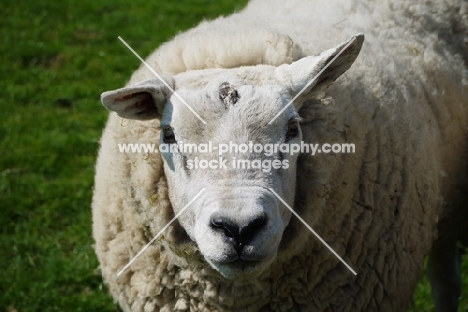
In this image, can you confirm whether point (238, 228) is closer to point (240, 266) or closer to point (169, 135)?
point (240, 266)

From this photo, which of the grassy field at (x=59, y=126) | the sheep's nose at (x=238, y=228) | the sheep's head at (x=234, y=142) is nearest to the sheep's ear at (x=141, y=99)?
the sheep's head at (x=234, y=142)

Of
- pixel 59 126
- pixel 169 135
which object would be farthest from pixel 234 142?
pixel 59 126

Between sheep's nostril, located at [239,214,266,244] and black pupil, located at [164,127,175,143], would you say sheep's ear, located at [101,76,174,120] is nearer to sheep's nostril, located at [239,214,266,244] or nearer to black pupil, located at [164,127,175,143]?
black pupil, located at [164,127,175,143]

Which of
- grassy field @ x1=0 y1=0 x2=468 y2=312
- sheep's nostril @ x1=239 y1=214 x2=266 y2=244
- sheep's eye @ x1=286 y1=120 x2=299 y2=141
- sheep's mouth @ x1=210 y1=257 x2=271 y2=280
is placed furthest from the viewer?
grassy field @ x1=0 y1=0 x2=468 y2=312

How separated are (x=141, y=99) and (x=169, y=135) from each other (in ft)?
0.74

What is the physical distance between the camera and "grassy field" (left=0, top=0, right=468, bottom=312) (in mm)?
5863

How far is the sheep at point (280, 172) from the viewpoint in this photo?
11.7ft

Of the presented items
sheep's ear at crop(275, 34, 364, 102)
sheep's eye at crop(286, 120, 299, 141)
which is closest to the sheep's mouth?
sheep's eye at crop(286, 120, 299, 141)

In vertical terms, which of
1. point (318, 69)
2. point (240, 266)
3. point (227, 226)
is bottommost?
point (240, 266)

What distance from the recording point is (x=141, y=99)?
12.4 feet

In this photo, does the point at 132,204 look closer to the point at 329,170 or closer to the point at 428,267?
the point at 329,170

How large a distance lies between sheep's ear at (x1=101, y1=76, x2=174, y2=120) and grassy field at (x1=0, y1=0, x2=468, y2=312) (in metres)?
2.19

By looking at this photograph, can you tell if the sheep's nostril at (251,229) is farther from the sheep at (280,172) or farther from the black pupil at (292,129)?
the black pupil at (292,129)

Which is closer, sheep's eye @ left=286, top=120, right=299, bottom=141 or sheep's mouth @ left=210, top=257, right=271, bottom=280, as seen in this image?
sheep's mouth @ left=210, top=257, right=271, bottom=280
